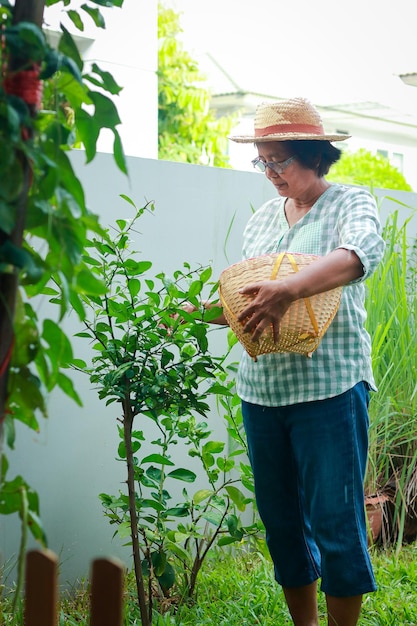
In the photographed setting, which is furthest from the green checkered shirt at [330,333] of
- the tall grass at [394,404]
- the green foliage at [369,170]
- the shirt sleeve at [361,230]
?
the green foliage at [369,170]

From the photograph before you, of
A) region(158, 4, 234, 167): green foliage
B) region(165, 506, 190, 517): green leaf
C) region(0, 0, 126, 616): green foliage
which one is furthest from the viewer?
region(158, 4, 234, 167): green foliage

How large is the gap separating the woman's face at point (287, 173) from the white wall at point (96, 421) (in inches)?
35.0

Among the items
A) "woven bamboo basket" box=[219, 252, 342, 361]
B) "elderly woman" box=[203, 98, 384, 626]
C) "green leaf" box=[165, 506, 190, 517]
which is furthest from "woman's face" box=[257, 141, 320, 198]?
"green leaf" box=[165, 506, 190, 517]

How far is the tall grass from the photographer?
12.3 feet

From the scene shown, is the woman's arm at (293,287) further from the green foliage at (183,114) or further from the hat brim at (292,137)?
the green foliage at (183,114)

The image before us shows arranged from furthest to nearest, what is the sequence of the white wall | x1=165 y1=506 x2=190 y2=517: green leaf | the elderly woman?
the white wall < x1=165 y1=506 x2=190 y2=517: green leaf < the elderly woman

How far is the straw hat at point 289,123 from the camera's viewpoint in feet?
8.11

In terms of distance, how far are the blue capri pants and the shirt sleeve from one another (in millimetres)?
357

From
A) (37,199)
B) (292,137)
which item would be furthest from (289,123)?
(37,199)

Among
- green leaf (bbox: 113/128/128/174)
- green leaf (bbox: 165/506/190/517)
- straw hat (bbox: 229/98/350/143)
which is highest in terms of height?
straw hat (bbox: 229/98/350/143)

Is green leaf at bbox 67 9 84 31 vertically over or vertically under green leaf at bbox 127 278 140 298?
over

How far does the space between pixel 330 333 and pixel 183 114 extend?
8699 millimetres

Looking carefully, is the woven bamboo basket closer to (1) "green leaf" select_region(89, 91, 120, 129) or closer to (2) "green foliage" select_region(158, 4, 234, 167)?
(1) "green leaf" select_region(89, 91, 120, 129)

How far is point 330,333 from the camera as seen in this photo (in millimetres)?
2369
